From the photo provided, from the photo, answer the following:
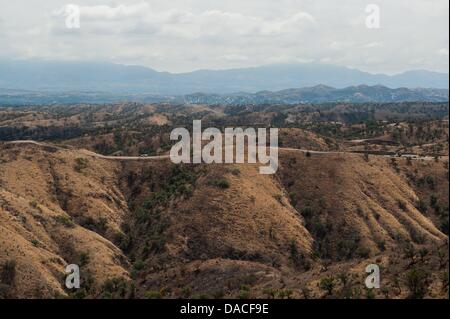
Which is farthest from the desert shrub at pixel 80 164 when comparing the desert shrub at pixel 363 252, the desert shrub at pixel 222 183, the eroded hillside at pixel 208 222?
the desert shrub at pixel 363 252

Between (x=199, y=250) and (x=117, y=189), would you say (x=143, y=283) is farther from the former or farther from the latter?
(x=117, y=189)

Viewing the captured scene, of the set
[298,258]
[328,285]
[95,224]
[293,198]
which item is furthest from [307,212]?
[328,285]

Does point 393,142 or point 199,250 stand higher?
point 393,142

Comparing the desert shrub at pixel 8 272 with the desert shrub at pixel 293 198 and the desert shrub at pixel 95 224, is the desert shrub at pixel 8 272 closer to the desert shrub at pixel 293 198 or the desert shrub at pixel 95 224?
the desert shrub at pixel 95 224

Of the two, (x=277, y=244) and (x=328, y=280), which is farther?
(x=277, y=244)

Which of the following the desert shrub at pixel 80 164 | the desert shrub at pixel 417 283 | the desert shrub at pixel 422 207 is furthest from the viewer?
the desert shrub at pixel 80 164
